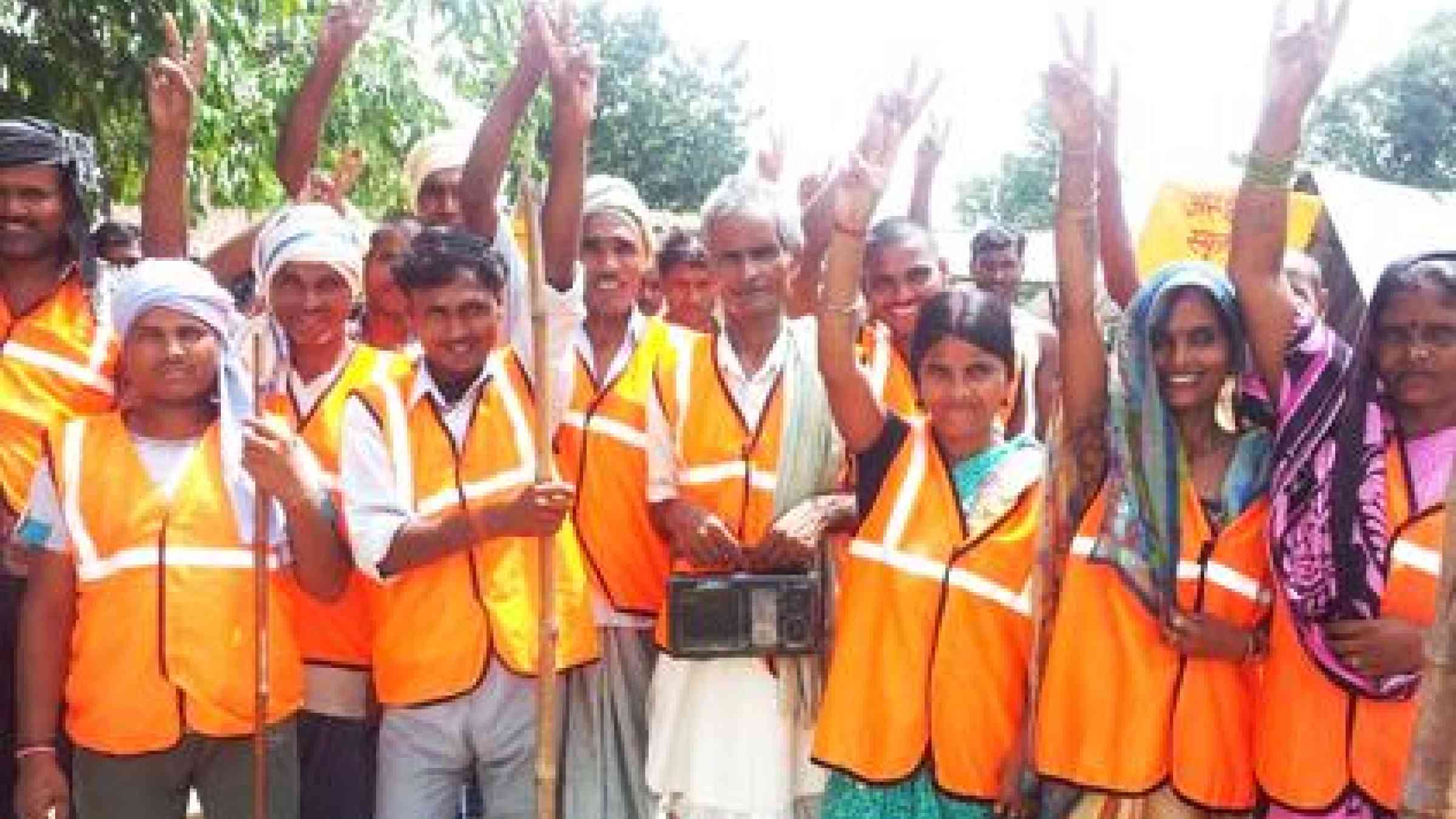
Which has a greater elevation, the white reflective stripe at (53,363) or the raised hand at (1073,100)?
the raised hand at (1073,100)

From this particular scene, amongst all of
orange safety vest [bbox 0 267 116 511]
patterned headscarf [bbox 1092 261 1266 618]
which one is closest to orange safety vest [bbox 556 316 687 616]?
orange safety vest [bbox 0 267 116 511]

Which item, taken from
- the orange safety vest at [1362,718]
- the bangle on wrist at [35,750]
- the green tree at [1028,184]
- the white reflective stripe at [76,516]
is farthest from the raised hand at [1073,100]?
the green tree at [1028,184]

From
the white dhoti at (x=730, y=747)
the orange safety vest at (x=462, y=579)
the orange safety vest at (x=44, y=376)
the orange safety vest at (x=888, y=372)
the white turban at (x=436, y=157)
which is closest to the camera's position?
the orange safety vest at (x=462, y=579)

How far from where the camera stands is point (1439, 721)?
2057 mm

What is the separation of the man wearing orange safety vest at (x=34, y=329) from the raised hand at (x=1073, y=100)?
2.46m

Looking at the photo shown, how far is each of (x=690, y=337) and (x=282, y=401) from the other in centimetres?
112

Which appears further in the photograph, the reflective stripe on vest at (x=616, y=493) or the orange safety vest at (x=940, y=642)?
the reflective stripe on vest at (x=616, y=493)

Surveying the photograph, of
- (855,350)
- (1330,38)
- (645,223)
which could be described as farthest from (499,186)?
(1330,38)

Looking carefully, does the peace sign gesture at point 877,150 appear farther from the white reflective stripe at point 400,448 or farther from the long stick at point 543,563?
the white reflective stripe at point 400,448

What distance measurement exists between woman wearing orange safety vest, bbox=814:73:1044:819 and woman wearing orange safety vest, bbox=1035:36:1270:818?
0.15 m

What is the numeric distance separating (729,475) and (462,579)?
0.76 m

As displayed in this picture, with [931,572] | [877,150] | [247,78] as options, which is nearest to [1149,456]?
[931,572]

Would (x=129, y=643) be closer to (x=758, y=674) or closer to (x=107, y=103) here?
(x=758, y=674)

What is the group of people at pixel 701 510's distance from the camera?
11.0 feet
